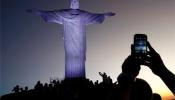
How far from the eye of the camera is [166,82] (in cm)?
153

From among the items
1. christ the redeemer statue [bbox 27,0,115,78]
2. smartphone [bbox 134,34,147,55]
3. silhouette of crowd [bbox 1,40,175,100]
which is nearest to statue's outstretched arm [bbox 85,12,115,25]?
christ the redeemer statue [bbox 27,0,115,78]

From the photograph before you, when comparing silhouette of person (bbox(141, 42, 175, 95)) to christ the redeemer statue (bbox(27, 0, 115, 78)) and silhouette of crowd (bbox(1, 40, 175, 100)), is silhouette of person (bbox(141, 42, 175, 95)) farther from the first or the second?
christ the redeemer statue (bbox(27, 0, 115, 78))

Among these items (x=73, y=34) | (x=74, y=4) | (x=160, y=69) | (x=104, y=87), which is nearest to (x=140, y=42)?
(x=160, y=69)

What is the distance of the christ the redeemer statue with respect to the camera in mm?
11914

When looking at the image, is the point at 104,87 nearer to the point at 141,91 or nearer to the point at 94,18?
the point at 94,18

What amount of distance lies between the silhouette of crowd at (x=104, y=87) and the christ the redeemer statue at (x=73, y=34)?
42 cm

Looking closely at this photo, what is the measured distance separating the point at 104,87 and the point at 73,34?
9.35ft

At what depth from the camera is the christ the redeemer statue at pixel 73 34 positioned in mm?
11914

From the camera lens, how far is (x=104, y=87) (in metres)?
9.84

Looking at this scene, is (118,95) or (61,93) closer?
(118,95)

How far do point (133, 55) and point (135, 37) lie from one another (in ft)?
0.95

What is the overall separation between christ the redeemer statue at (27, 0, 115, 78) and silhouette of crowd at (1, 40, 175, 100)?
1.39ft

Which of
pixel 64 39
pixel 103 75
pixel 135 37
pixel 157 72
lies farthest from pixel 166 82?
pixel 64 39

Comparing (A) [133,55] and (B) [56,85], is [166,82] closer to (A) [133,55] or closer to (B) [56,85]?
(A) [133,55]
